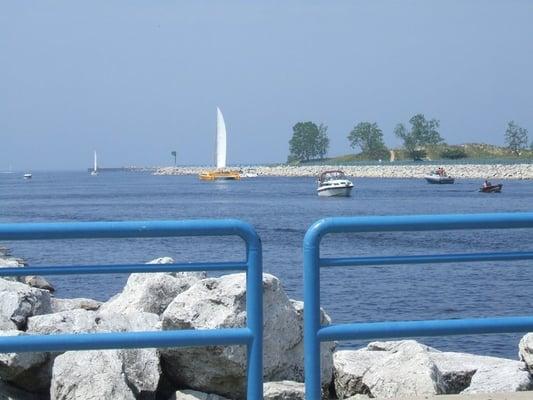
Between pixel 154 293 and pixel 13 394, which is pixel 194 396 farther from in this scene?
pixel 154 293

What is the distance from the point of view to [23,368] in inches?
271

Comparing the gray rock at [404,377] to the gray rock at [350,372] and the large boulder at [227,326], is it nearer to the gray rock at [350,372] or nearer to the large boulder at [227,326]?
the gray rock at [350,372]

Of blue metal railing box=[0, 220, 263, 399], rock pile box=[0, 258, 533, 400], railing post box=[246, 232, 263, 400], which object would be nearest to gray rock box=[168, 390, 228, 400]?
rock pile box=[0, 258, 533, 400]

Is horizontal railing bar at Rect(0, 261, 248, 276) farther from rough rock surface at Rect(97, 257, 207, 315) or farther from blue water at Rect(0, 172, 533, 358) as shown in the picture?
blue water at Rect(0, 172, 533, 358)

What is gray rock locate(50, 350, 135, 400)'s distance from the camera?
21.6 ft

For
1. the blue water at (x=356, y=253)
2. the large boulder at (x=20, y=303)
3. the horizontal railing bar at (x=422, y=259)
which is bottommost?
the blue water at (x=356, y=253)

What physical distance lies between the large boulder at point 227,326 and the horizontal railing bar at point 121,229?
8.99ft

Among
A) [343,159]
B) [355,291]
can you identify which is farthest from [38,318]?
[343,159]

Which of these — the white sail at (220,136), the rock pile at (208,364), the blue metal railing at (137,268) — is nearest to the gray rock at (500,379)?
the rock pile at (208,364)

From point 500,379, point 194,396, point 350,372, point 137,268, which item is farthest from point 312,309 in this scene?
point 500,379

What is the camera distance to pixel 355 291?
67.6 ft

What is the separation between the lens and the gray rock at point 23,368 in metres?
6.85

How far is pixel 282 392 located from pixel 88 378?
1.36m

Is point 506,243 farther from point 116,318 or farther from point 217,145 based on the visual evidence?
point 217,145
